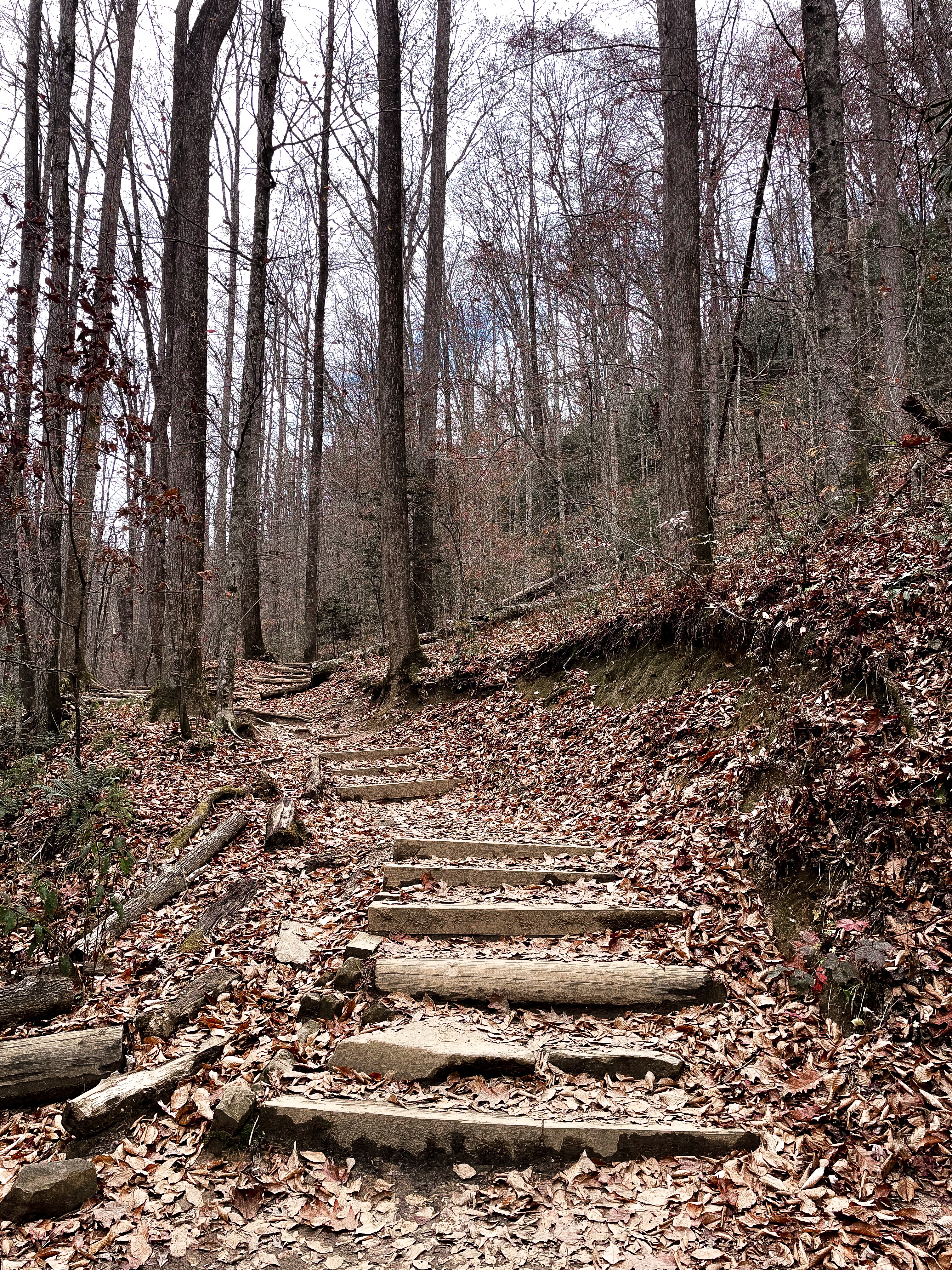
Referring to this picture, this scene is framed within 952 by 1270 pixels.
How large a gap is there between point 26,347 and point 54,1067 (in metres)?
8.75

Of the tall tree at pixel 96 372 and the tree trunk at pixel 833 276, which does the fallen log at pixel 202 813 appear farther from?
the tree trunk at pixel 833 276

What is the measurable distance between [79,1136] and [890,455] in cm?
821

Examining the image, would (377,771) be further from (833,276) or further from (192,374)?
(833,276)

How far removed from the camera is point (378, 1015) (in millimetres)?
3729

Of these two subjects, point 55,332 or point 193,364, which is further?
point 193,364

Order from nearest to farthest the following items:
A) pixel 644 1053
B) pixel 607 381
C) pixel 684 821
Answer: pixel 644 1053
pixel 684 821
pixel 607 381

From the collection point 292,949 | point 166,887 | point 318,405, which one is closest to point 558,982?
point 292,949

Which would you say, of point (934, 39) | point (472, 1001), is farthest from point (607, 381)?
point (472, 1001)

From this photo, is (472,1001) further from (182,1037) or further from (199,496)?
(199,496)

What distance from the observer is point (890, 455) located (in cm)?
699

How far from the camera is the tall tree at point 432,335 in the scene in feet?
49.3

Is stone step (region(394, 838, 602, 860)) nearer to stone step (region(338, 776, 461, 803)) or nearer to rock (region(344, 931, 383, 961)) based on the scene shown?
rock (region(344, 931, 383, 961))

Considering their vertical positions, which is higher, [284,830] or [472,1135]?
[284,830]

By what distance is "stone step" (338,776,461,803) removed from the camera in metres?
7.74
